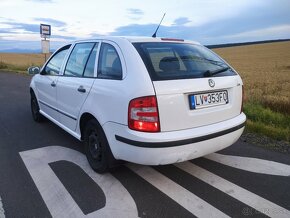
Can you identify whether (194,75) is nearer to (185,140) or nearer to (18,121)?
(185,140)

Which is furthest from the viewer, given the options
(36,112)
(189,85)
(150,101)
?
(36,112)

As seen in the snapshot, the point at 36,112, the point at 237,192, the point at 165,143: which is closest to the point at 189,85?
the point at 165,143

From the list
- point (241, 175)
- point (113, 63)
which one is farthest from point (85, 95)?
point (241, 175)

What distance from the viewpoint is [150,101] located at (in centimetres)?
299

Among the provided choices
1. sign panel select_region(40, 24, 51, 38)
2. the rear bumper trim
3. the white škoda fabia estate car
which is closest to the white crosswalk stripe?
the white škoda fabia estate car

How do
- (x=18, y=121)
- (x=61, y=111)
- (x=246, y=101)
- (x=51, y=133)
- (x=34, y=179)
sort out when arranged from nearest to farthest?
1. (x=34, y=179)
2. (x=61, y=111)
3. (x=51, y=133)
4. (x=18, y=121)
5. (x=246, y=101)

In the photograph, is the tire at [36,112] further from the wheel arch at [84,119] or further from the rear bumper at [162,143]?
the rear bumper at [162,143]

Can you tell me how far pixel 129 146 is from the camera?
10.2ft

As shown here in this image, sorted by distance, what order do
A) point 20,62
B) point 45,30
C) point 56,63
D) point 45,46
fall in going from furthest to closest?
point 20,62 → point 45,30 → point 45,46 → point 56,63

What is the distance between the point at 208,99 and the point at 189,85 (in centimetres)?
31

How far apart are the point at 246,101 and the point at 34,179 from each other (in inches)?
215

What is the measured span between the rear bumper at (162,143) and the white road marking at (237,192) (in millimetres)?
424

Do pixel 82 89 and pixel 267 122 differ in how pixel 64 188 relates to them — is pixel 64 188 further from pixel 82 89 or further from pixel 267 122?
pixel 267 122

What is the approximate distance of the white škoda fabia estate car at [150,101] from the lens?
3035mm
